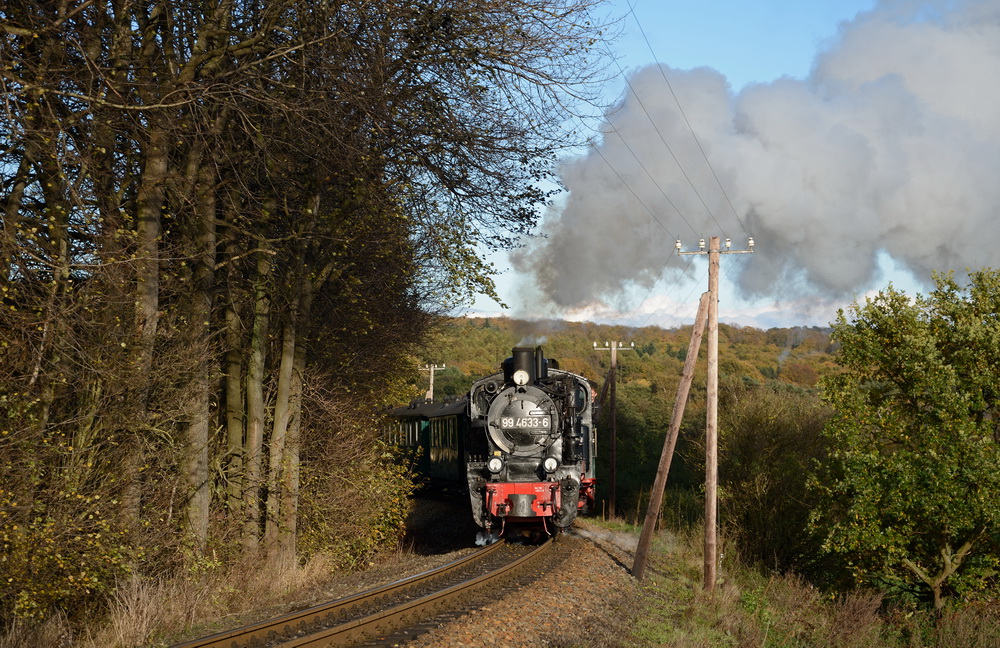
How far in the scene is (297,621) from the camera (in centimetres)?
779

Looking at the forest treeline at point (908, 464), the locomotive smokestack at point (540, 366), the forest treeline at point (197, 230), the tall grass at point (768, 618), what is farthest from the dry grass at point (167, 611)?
the forest treeline at point (908, 464)

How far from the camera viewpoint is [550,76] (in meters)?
9.92

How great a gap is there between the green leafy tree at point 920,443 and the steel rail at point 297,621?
30.7 ft

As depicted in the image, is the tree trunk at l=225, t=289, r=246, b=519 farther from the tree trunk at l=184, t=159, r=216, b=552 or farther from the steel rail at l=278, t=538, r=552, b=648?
the steel rail at l=278, t=538, r=552, b=648

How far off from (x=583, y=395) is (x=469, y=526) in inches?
261

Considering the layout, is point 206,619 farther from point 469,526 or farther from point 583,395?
point 469,526

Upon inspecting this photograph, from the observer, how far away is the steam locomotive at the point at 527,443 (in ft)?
47.8

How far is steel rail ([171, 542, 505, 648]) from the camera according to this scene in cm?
687

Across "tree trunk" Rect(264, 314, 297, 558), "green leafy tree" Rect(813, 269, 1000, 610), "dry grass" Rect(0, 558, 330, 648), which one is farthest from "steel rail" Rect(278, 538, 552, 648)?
"green leafy tree" Rect(813, 269, 1000, 610)

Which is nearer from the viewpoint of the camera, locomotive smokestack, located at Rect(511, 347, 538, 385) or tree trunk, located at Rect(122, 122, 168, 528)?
tree trunk, located at Rect(122, 122, 168, 528)

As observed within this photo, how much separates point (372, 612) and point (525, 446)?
672 centimetres

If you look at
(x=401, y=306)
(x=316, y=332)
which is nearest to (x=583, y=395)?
(x=401, y=306)

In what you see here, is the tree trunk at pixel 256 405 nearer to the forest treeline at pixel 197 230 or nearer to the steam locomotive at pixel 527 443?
the forest treeline at pixel 197 230

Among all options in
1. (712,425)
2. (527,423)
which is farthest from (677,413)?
(527,423)
